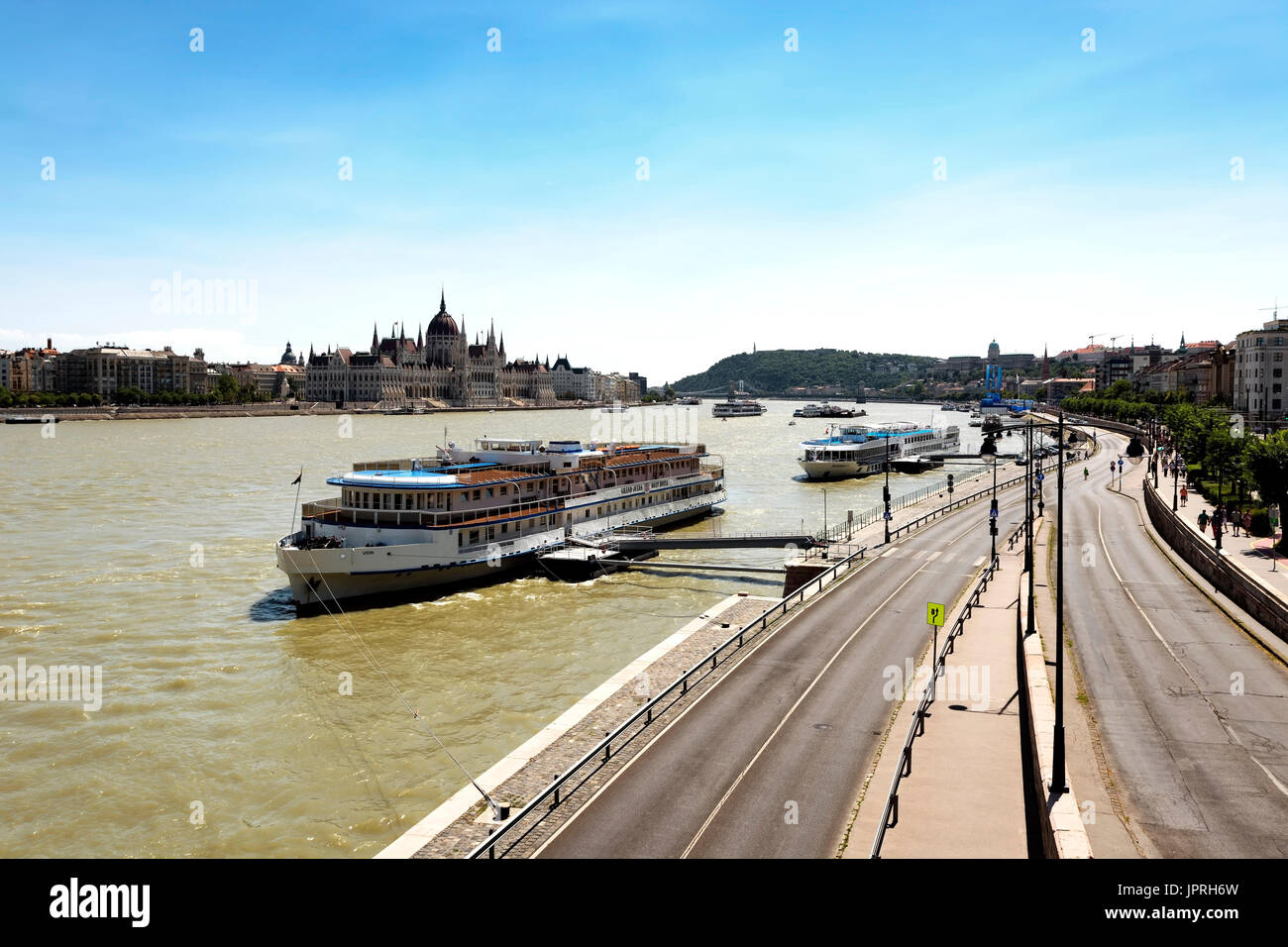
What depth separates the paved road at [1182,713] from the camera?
1423 cm

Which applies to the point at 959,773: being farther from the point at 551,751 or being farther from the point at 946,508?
the point at 946,508

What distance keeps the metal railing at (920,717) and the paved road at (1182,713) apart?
310 cm

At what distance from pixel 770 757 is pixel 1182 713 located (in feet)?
30.7

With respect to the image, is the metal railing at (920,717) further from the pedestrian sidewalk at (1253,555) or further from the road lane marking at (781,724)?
the pedestrian sidewalk at (1253,555)

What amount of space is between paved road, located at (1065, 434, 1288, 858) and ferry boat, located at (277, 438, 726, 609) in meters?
24.4

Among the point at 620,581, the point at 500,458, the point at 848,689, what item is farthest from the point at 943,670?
the point at 500,458

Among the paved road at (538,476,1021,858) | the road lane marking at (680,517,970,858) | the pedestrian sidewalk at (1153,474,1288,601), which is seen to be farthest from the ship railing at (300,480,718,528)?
the pedestrian sidewalk at (1153,474,1288,601)

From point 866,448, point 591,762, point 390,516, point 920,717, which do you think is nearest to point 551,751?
point 591,762

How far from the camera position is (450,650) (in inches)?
1187

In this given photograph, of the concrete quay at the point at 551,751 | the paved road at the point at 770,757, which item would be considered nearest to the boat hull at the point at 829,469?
the paved road at the point at 770,757

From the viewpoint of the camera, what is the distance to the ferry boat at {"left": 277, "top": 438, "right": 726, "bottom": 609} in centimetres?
3575

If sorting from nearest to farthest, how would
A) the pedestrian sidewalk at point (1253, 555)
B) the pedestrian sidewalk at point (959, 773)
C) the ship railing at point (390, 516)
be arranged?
the pedestrian sidewalk at point (959, 773) → the pedestrian sidewalk at point (1253, 555) → the ship railing at point (390, 516)

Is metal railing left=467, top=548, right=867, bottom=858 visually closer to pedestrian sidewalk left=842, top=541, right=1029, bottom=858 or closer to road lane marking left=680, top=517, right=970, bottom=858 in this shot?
road lane marking left=680, top=517, right=970, bottom=858
